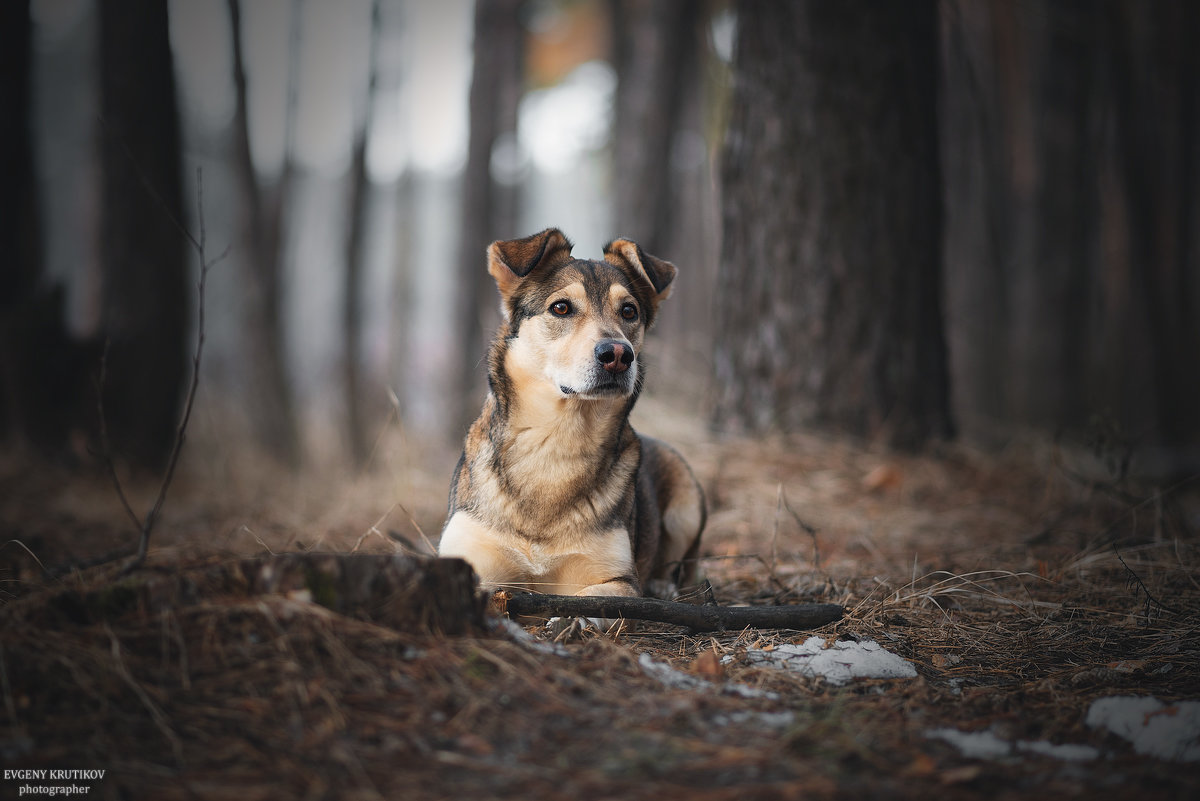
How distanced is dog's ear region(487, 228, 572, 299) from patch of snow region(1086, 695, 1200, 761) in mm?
3303

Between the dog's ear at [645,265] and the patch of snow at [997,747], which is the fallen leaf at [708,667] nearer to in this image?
the patch of snow at [997,747]

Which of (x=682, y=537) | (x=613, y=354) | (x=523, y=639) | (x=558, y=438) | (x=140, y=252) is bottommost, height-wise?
(x=682, y=537)

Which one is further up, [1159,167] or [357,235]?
[1159,167]

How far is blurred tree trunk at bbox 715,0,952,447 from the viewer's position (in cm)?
712

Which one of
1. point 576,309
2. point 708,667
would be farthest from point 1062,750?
point 576,309

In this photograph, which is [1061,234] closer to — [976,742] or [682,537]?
[682,537]

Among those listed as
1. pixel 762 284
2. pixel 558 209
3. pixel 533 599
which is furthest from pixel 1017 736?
pixel 558 209

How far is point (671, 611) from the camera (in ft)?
10.4

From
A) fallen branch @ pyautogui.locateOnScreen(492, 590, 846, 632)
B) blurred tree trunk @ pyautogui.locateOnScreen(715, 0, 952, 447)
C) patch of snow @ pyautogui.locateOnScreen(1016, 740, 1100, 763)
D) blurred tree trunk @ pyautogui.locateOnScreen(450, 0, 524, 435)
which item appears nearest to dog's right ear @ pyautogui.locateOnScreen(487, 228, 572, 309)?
fallen branch @ pyautogui.locateOnScreen(492, 590, 846, 632)

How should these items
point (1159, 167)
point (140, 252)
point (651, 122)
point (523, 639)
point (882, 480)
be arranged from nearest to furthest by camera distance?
point (523, 639) → point (882, 480) → point (140, 252) → point (1159, 167) → point (651, 122)

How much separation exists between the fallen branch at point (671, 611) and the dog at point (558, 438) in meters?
0.57

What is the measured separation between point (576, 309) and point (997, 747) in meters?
2.88

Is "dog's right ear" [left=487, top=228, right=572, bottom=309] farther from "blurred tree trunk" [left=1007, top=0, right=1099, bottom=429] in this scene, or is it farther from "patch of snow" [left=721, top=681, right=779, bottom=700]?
"blurred tree trunk" [left=1007, top=0, right=1099, bottom=429]

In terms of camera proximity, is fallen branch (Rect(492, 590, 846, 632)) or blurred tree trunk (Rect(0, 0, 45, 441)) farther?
blurred tree trunk (Rect(0, 0, 45, 441))
